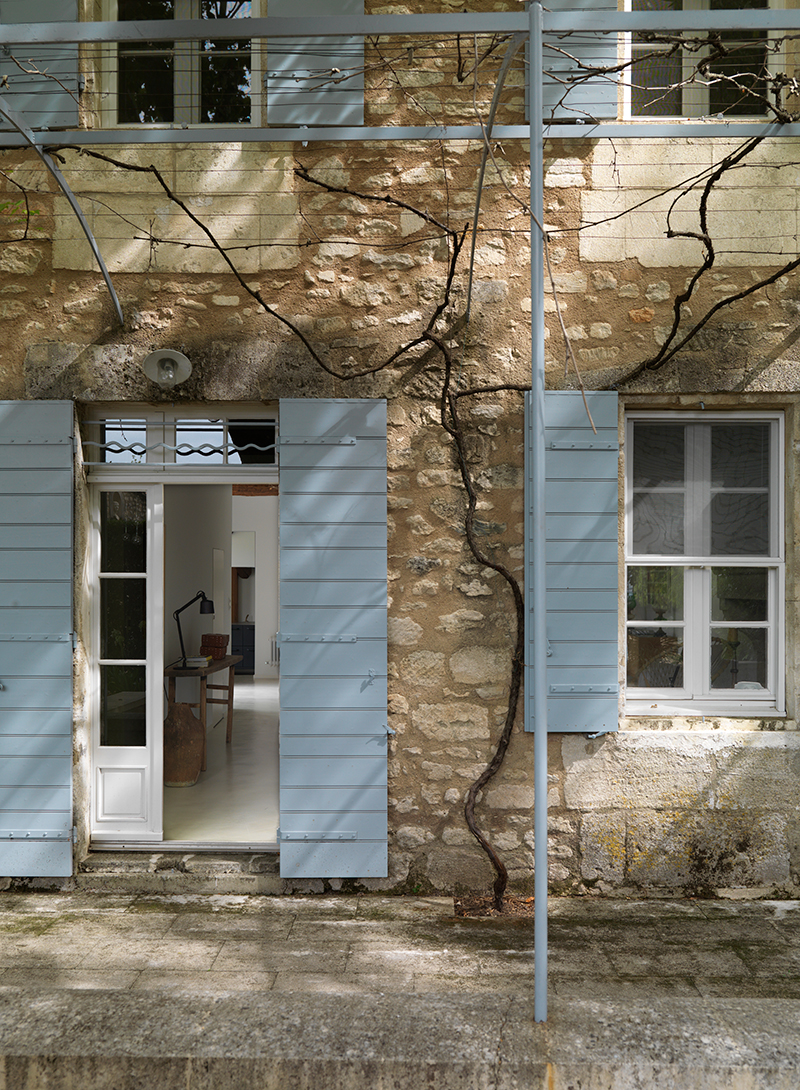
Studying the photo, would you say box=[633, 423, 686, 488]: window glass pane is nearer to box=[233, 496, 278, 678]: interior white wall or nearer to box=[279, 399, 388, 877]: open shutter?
box=[279, 399, 388, 877]: open shutter

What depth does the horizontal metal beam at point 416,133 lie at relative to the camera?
387cm

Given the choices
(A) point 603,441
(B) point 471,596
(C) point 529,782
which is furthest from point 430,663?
(A) point 603,441

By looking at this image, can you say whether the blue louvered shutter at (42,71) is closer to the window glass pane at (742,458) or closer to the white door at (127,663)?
the white door at (127,663)

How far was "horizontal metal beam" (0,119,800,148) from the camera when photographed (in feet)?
12.7

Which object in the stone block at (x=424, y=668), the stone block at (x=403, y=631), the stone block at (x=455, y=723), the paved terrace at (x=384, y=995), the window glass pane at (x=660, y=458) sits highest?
the window glass pane at (x=660, y=458)

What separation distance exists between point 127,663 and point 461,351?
2212 millimetres

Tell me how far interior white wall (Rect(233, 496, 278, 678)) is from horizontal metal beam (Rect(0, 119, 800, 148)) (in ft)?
25.7

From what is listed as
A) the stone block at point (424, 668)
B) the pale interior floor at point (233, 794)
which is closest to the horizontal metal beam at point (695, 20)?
the stone block at point (424, 668)

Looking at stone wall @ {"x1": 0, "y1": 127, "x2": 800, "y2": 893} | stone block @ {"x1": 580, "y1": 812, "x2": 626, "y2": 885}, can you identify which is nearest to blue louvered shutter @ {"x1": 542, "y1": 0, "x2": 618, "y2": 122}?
stone wall @ {"x1": 0, "y1": 127, "x2": 800, "y2": 893}

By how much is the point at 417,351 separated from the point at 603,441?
0.96 meters

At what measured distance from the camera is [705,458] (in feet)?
13.5

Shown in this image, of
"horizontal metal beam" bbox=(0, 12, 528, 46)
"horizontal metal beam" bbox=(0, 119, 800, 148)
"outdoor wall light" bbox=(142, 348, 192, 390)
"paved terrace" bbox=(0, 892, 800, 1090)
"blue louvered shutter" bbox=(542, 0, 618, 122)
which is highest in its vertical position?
"blue louvered shutter" bbox=(542, 0, 618, 122)

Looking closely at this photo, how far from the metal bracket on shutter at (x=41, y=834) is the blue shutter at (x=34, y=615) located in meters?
0.02

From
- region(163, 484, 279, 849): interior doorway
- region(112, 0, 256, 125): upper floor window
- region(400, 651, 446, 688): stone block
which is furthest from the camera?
region(163, 484, 279, 849): interior doorway
